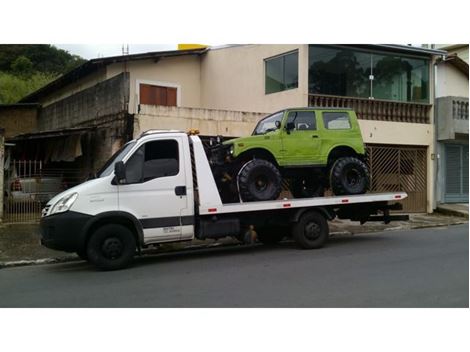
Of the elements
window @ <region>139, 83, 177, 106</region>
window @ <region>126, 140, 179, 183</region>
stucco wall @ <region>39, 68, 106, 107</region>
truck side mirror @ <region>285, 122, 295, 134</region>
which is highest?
stucco wall @ <region>39, 68, 106, 107</region>

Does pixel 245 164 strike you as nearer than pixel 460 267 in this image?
No

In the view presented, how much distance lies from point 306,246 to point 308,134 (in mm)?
2283

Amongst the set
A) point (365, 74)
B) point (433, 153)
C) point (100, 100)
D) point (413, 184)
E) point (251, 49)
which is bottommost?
point (413, 184)

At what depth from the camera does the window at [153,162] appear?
8.27 metres

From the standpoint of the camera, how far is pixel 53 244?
7797 millimetres

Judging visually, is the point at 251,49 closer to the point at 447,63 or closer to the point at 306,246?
the point at 447,63

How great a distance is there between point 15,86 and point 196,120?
23569mm

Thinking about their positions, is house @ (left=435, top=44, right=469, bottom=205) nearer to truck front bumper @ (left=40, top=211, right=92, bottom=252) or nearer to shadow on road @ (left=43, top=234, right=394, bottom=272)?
shadow on road @ (left=43, top=234, right=394, bottom=272)

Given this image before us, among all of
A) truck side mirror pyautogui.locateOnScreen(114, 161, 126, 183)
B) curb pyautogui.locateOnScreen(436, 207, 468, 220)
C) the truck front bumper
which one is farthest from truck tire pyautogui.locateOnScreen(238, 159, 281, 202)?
curb pyautogui.locateOnScreen(436, 207, 468, 220)

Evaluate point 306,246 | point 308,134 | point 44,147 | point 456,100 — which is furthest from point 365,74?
point 44,147

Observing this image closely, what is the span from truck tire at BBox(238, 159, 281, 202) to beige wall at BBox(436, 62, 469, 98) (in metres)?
11.5

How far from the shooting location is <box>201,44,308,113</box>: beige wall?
15.2m

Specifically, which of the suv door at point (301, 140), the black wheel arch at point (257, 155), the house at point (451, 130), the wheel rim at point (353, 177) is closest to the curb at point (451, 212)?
the house at point (451, 130)

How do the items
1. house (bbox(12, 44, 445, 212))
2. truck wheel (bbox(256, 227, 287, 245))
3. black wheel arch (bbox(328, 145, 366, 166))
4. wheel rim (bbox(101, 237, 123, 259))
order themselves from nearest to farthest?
wheel rim (bbox(101, 237, 123, 259))
black wheel arch (bbox(328, 145, 366, 166))
truck wheel (bbox(256, 227, 287, 245))
house (bbox(12, 44, 445, 212))
